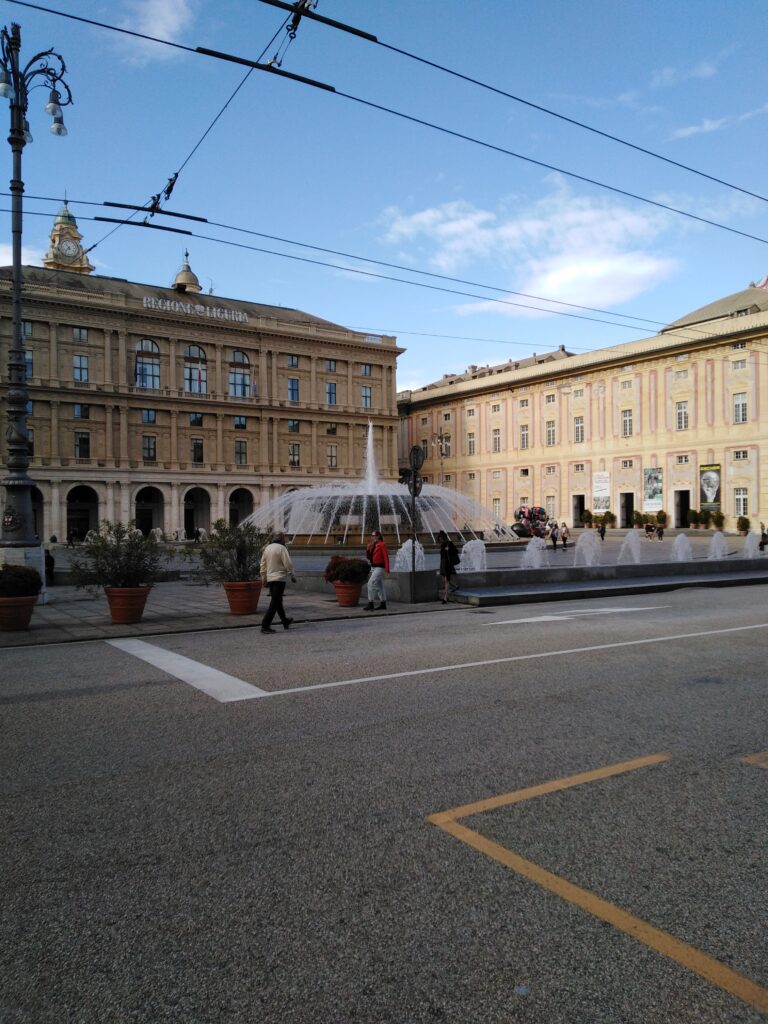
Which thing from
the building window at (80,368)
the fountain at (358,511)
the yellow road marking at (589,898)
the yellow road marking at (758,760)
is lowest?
the yellow road marking at (758,760)

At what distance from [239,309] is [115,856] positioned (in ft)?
248

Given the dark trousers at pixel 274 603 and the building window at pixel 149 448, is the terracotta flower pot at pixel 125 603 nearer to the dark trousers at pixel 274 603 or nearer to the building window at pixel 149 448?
the dark trousers at pixel 274 603

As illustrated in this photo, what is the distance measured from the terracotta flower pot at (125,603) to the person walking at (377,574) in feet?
13.9

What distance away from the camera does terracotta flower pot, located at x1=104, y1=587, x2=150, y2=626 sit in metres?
12.4

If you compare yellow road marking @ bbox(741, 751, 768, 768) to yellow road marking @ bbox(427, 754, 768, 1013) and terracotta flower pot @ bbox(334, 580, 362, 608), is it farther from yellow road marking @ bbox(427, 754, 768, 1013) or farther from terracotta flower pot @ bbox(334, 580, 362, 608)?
terracotta flower pot @ bbox(334, 580, 362, 608)

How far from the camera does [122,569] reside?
12625 mm

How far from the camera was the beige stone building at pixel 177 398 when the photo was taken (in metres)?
61.0

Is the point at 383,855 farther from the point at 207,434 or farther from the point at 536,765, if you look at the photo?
the point at 207,434

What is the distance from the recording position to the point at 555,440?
222 feet

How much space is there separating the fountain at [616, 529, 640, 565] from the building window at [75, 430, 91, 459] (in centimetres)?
4820

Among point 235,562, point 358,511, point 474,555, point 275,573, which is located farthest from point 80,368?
point 275,573

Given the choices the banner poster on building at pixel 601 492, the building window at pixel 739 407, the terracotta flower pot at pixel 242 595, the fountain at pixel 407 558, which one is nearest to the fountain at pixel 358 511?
the fountain at pixel 407 558

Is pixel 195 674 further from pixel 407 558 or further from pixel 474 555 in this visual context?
pixel 474 555

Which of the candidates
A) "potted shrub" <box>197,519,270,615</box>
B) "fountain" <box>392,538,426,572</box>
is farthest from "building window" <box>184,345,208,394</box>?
Result: "potted shrub" <box>197,519,270,615</box>
